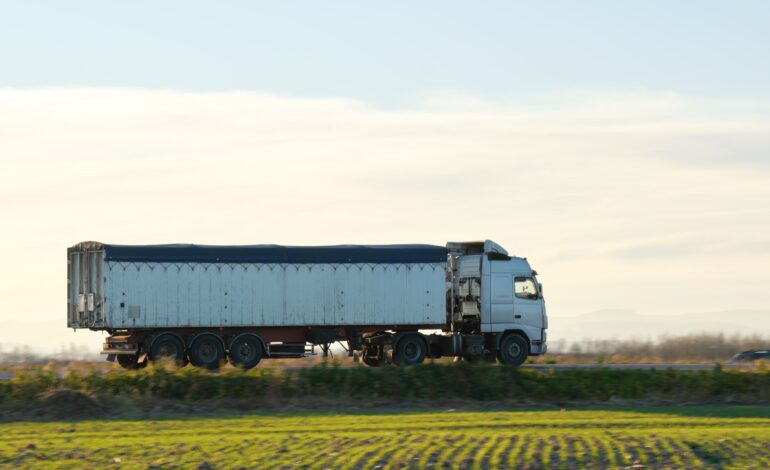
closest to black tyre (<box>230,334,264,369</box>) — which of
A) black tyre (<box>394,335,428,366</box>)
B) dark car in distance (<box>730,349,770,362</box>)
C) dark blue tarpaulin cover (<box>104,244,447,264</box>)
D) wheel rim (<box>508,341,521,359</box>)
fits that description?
dark blue tarpaulin cover (<box>104,244,447,264</box>)

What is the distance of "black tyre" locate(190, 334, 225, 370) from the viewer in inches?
1545

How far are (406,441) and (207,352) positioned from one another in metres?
18.1

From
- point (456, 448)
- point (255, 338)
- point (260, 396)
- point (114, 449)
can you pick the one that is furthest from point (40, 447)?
point (255, 338)

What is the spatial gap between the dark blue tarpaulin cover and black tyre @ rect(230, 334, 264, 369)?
8.31 feet

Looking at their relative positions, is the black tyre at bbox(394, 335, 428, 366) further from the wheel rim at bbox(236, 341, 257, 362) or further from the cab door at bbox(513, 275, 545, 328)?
the wheel rim at bbox(236, 341, 257, 362)

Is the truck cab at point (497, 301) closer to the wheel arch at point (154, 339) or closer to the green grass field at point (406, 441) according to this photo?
the wheel arch at point (154, 339)

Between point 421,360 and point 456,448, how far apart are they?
20.0m

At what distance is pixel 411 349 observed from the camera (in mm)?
41312

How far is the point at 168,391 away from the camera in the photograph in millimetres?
30656

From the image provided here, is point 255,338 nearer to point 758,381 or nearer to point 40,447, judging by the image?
point 758,381

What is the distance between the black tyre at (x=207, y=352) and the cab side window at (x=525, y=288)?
10.2 meters

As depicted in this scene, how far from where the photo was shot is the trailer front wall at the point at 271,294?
38.9 metres

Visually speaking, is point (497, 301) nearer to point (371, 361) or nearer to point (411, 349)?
point (411, 349)

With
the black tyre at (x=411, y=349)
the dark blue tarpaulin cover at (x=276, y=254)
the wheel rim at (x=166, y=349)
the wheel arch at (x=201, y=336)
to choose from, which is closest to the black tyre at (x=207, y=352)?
the wheel arch at (x=201, y=336)
